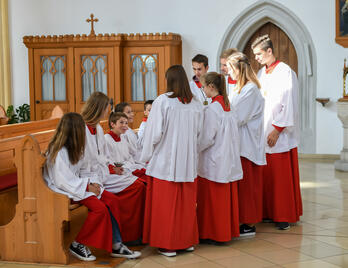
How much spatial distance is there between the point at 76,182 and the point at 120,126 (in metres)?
1.01

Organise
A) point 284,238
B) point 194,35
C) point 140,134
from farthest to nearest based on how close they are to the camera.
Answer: point 194,35 < point 140,134 < point 284,238

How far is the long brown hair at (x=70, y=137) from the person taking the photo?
4.14m

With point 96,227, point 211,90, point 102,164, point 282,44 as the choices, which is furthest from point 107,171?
point 282,44

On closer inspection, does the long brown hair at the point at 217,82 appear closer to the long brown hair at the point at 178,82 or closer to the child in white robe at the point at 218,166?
the child in white robe at the point at 218,166

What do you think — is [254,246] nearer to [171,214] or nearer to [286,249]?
[286,249]

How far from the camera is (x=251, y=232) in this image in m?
5.04

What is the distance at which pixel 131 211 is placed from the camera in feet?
15.4

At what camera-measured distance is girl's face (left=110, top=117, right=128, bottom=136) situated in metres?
5.01

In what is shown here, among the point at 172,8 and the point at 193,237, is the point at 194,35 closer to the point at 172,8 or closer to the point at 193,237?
the point at 172,8

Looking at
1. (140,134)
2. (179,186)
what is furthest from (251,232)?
(140,134)

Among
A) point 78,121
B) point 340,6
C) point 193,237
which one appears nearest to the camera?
point 78,121

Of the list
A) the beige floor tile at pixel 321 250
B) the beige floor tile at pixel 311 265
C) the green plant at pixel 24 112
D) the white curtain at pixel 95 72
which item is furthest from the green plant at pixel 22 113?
the beige floor tile at pixel 311 265

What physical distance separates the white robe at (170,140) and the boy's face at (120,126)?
688mm

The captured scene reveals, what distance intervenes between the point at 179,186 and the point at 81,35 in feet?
24.2
